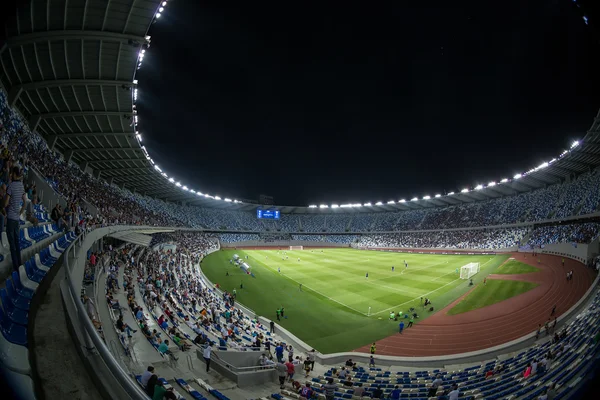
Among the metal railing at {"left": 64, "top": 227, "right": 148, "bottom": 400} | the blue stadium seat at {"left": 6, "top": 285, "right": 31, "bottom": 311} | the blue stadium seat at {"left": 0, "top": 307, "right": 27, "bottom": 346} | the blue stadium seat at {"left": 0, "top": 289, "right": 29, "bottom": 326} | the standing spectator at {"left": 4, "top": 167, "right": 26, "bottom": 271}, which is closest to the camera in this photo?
the metal railing at {"left": 64, "top": 227, "right": 148, "bottom": 400}

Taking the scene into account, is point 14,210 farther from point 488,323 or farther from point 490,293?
point 490,293

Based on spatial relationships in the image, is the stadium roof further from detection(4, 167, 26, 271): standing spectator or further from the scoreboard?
the scoreboard

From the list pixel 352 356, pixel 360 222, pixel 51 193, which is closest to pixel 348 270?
pixel 352 356

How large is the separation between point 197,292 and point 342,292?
1588 centimetres

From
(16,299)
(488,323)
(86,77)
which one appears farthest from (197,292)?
(488,323)

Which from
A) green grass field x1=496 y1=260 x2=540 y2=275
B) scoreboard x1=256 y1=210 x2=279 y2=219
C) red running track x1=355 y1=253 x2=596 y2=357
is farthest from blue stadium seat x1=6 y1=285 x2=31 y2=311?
scoreboard x1=256 y1=210 x2=279 y2=219

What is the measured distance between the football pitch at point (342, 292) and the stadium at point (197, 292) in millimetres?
245

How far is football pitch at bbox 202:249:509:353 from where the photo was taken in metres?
23.1

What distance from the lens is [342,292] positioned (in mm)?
33000

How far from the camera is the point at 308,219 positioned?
369 feet

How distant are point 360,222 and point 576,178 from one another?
207 feet

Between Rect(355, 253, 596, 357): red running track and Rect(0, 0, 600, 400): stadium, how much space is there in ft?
0.62

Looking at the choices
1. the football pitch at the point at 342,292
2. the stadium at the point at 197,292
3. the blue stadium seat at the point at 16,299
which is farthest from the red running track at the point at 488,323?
the blue stadium seat at the point at 16,299

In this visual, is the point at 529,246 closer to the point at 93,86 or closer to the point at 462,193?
the point at 462,193
